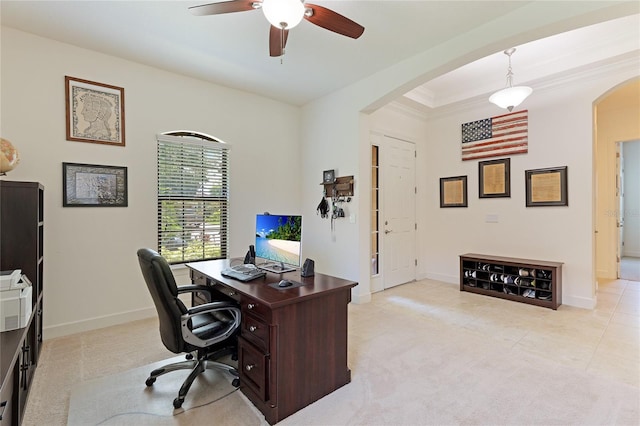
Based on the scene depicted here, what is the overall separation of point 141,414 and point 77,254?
2071mm

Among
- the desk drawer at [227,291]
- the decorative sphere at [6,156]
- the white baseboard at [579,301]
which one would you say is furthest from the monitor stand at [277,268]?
the white baseboard at [579,301]

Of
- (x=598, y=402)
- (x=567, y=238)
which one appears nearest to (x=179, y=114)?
(x=598, y=402)

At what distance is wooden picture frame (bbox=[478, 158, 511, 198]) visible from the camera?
4486 mm

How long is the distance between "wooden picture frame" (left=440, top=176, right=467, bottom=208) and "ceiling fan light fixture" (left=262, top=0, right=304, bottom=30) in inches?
157

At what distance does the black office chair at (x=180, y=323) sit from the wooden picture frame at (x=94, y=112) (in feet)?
6.75

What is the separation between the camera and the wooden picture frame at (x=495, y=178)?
14.7 ft

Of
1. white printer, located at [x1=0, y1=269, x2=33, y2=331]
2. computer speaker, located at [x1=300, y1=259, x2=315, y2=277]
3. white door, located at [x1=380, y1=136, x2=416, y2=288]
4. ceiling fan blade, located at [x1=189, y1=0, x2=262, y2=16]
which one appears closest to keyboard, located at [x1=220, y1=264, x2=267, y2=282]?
computer speaker, located at [x1=300, y1=259, x2=315, y2=277]

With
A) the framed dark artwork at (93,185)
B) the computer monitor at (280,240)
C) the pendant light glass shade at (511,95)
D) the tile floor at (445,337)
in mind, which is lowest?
the tile floor at (445,337)

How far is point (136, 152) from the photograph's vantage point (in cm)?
347

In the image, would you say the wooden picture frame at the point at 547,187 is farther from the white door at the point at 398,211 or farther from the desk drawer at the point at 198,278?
the desk drawer at the point at 198,278

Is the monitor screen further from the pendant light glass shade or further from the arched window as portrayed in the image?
the pendant light glass shade

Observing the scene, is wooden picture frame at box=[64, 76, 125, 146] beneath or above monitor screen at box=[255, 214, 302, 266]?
above

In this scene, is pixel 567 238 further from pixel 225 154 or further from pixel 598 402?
pixel 225 154

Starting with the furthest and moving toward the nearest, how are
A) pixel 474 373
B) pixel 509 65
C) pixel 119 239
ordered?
pixel 509 65, pixel 119 239, pixel 474 373
